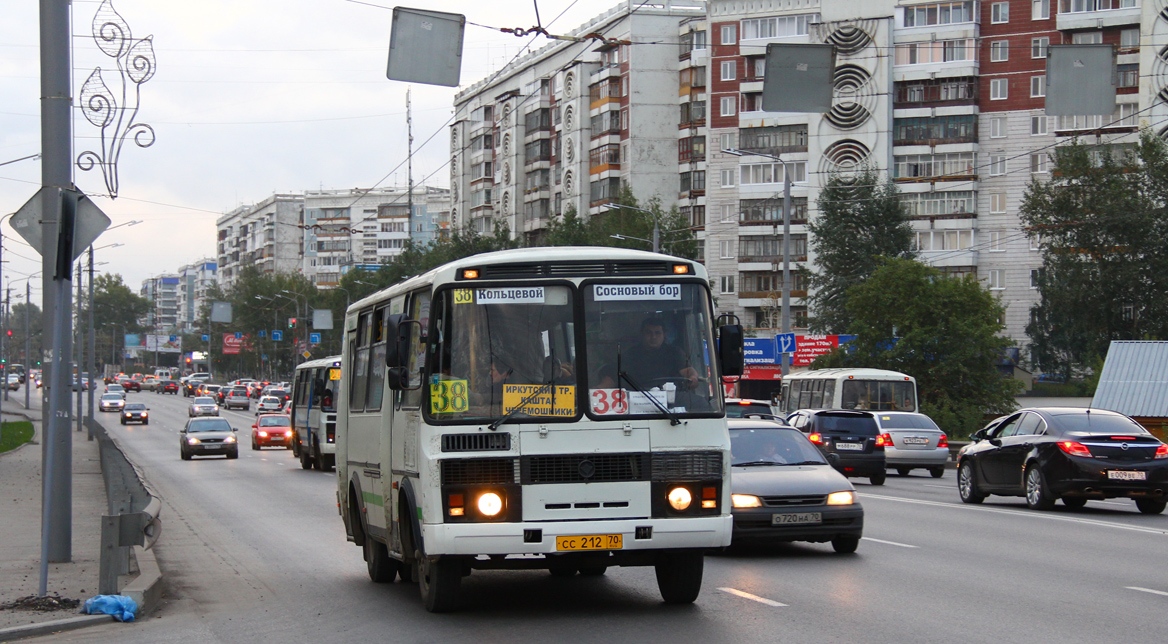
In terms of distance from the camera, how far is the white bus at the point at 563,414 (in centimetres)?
1018

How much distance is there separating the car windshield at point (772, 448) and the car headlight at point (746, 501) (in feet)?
2.26

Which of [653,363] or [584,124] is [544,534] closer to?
[653,363]

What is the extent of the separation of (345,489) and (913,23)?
6936 cm

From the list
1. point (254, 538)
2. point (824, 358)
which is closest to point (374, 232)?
point (824, 358)

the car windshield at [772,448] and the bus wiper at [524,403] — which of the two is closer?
the bus wiper at [524,403]

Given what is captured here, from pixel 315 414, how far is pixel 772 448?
24384 millimetres

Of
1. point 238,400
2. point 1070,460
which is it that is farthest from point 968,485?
point 238,400

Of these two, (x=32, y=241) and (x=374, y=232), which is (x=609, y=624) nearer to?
(x=32, y=241)

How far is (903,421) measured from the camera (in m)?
33.0

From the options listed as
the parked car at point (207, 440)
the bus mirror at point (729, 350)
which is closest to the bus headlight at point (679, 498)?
the bus mirror at point (729, 350)

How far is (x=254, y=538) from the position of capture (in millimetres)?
18922

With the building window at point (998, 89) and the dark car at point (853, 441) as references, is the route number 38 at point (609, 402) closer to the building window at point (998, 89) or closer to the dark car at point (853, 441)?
the dark car at point (853, 441)

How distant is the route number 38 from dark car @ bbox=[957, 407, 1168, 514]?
39.0 feet

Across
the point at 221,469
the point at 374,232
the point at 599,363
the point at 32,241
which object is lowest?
the point at 221,469
